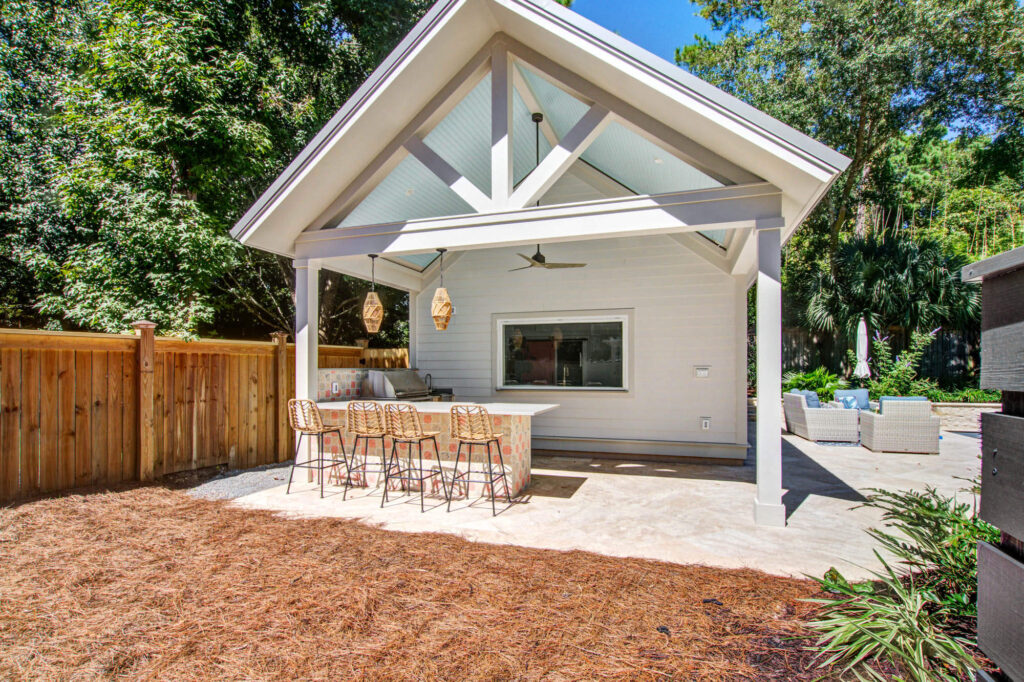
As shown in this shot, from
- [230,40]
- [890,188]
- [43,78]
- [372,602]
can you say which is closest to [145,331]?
[372,602]

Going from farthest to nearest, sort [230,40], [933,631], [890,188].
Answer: [890,188]
[230,40]
[933,631]

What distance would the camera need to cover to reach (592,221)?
4797 millimetres

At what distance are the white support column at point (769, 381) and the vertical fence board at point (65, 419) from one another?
6.30 m

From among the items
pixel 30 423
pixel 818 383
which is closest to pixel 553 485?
pixel 30 423

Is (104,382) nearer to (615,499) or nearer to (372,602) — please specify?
(372,602)

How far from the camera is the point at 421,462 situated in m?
5.35

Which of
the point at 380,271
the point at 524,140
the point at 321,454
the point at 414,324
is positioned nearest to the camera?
the point at 321,454

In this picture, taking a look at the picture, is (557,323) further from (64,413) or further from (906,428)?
(64,413)

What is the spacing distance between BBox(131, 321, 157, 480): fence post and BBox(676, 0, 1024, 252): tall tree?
12528 mm

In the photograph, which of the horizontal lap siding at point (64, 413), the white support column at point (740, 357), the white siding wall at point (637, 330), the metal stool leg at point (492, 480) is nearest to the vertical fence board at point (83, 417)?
the horizontal lap siding at point (64, 413)

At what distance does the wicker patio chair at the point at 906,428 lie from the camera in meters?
7.85

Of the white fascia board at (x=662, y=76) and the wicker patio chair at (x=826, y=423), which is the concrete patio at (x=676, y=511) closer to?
the wicker patio chair at (x=826, y=423)

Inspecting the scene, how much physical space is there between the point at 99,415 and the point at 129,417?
0.93ft

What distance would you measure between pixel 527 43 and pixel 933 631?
525cm
